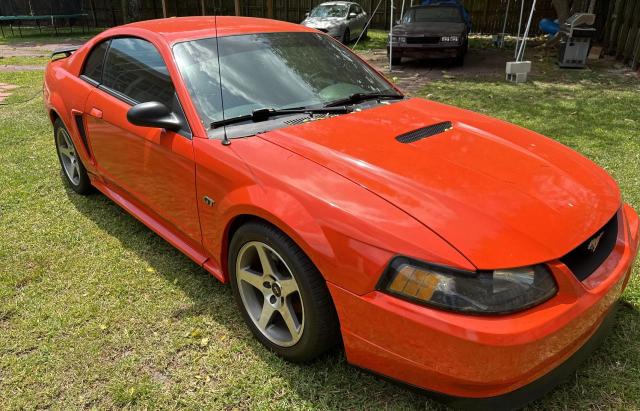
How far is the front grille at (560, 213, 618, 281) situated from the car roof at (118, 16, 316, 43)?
234cm

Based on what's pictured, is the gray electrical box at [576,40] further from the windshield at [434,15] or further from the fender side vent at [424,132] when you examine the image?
the fender side vent at [424,132]

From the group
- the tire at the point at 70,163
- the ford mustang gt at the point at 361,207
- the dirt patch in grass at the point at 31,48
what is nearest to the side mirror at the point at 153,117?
the ford mustang gt at the point at 361,207

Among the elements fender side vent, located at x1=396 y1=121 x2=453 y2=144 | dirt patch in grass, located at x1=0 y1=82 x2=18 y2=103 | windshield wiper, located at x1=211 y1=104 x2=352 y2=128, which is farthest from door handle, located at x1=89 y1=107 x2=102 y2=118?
dirt patch in grass, located at x1=0 y1=82 x2=18 y2=103

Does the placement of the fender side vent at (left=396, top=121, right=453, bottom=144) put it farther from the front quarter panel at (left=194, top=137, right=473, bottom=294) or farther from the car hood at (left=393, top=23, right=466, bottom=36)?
the car hood at (left=393, top=23, right=466, bottom=36)

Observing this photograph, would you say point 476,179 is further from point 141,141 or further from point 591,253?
point 141,141

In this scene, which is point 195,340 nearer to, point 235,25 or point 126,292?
point 126,292

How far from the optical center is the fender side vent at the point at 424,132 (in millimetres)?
2525

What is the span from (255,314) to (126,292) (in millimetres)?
1003

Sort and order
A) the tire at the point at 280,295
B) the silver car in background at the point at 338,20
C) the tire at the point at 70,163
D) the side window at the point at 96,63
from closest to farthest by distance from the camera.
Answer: the tire at the point at 280,295 → the side window at the point at 96,63 → the tire at the point at 70,163 → the silver car in background at the point at 338,20

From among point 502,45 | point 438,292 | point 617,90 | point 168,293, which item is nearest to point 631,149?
point 617,90

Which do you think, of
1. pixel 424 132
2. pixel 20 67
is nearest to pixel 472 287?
pixel 424 132

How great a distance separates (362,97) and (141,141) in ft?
4.65

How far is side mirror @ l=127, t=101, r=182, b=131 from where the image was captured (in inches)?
101

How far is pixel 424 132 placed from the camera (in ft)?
8.68
